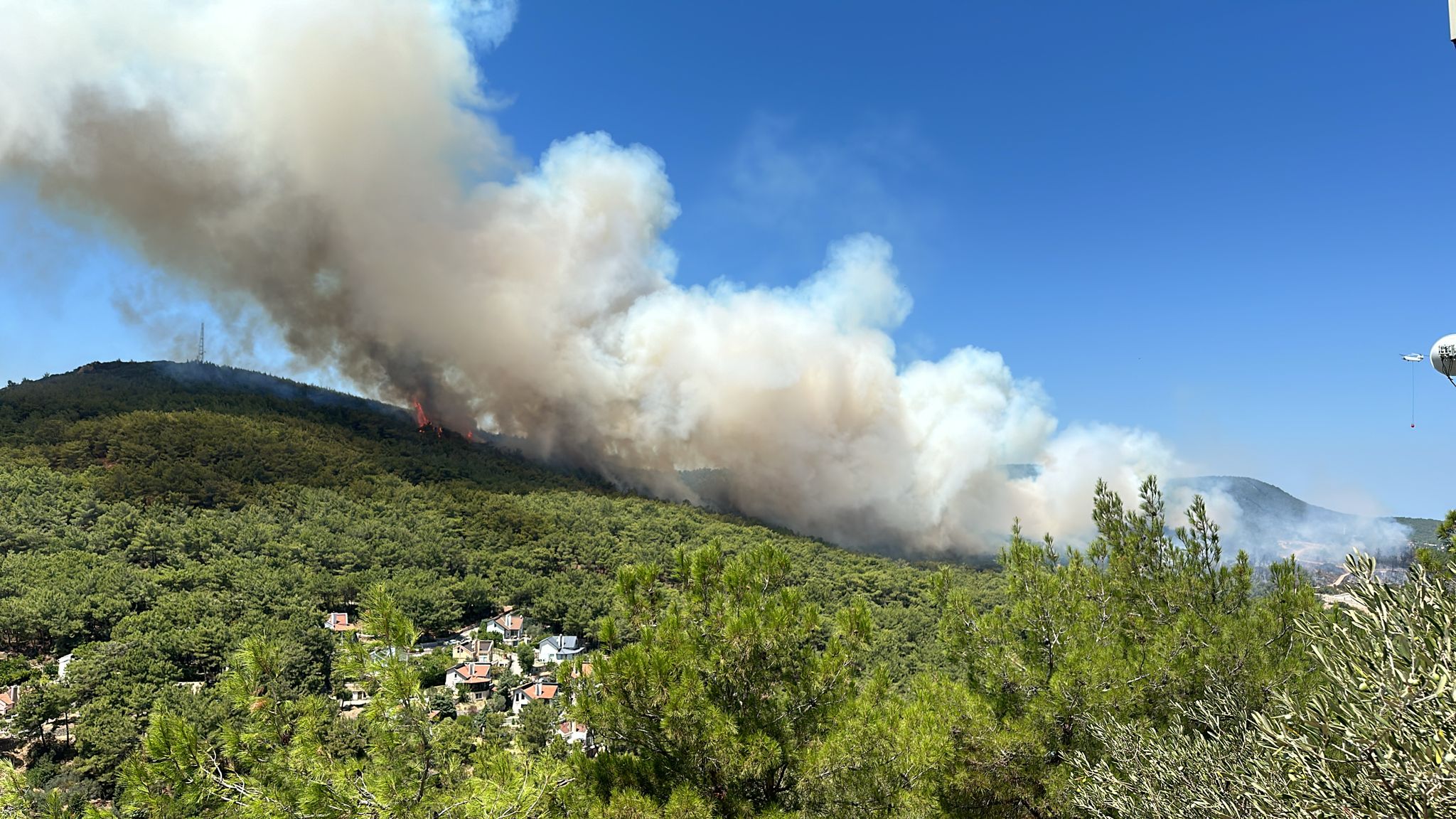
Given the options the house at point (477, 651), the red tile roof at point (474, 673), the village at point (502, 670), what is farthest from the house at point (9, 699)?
the house at point (477, 651)

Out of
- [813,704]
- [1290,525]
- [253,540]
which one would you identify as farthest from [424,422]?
[1290,525]

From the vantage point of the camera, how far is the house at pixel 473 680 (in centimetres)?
3681

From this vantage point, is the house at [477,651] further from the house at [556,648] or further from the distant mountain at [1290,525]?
the distant mountain at [1290,525]

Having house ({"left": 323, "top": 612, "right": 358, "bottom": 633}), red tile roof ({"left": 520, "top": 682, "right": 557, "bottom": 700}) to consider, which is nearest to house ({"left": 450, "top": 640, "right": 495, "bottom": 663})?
red tile roof ({"left": 520, "top": 682, "right": 557, "bottom": 700})

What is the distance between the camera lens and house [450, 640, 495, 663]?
40056mm

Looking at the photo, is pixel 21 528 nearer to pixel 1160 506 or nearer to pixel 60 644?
pixel 60 644

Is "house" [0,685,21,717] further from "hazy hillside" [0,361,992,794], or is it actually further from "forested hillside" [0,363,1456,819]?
"forested hillside" [0,363,1456,819]

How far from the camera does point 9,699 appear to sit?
98.0ft

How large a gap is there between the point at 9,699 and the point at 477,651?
19.5 meters

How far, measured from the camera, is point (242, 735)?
5.72m

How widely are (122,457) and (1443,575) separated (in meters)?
76.8

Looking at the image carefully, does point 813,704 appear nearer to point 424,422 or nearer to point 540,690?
point 540,690

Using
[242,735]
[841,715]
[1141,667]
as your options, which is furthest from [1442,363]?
[242,735]

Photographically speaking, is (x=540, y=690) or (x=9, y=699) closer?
(x=9, y=699)
